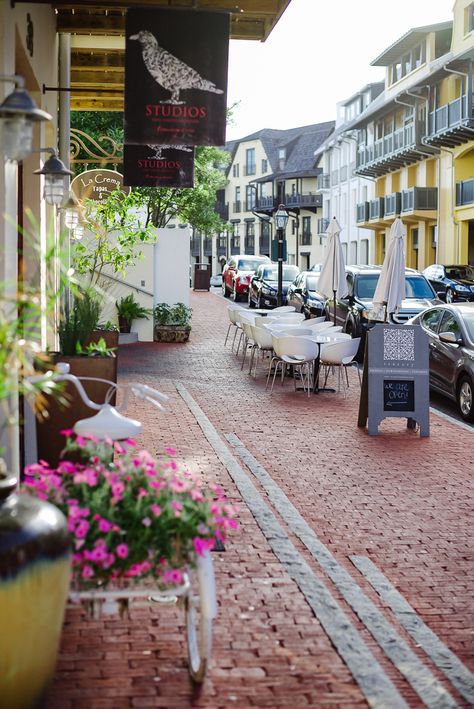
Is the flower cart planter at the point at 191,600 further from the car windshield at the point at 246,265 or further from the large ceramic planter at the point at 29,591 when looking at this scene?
the car windshield at the point at 246,265

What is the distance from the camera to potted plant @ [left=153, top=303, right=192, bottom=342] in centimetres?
2144

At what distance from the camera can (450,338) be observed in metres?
13.2

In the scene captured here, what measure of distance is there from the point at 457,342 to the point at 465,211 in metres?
28.5

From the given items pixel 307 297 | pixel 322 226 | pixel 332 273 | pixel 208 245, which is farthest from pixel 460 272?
pixel 208 245

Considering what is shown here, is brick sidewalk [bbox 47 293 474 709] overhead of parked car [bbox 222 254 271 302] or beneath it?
beneath

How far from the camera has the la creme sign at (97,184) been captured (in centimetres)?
1675

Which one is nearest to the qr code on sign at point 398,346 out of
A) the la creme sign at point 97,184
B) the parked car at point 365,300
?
the la creme sign at point 97,184

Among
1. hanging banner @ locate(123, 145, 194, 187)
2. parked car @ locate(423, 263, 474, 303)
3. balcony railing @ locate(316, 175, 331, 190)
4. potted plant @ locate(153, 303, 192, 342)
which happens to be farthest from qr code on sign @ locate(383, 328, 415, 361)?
balcony railing @ locate(316, 175, 331, 190)

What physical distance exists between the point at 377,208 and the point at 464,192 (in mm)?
11966

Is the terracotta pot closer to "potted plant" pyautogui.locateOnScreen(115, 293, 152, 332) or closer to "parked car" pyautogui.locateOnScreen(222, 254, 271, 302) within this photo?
"potted plant" pyautogui.locateOnScreen(115, 293, 152, 332)

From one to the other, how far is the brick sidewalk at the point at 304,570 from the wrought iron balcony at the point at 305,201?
6492cm

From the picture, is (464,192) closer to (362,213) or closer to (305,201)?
(362,213)

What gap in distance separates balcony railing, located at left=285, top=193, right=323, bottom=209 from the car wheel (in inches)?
2517

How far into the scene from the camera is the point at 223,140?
835 centimetres
